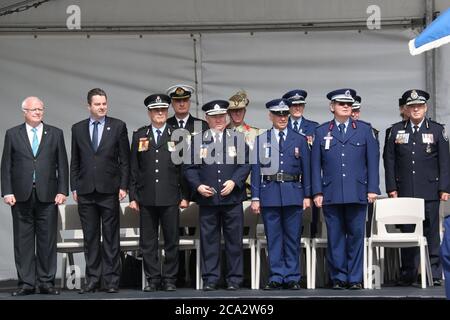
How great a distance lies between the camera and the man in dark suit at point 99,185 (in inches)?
414

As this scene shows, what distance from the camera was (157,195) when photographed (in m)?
10.5

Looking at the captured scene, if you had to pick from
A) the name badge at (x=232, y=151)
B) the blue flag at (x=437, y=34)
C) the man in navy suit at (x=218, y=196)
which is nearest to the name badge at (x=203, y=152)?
the man in navy suit at (x=218, y=196)

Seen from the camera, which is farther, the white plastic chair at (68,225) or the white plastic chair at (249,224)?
the white plastic chair at (68,225)

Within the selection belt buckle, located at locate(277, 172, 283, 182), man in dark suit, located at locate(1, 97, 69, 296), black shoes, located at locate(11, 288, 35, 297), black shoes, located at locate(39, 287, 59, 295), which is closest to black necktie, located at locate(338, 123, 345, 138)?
belt buckle, located at locate(277, 172, 283, 182)

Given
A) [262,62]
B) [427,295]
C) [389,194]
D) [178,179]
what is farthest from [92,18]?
[427,295]

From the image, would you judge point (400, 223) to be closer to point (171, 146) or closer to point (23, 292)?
point (171, 146)

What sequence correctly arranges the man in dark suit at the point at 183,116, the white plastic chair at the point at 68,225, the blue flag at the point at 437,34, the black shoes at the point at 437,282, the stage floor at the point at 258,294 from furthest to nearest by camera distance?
the white plastic chair at the point at 68,225 → the man in dark suit at the point at 183,116 → the black shoes at the point at 437,282 → the stage floor at the point at 258,294 → the blue flag at the point at 437,34

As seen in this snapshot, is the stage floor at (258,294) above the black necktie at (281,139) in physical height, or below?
below

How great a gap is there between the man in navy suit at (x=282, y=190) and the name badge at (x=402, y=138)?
106cm

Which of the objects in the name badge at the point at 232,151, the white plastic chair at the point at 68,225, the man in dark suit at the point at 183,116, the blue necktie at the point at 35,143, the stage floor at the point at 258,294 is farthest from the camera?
the white plastic chair at the point at 68,225

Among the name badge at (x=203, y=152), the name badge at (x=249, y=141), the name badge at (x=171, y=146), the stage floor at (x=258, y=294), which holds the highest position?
the name badge at (x=249, y=141)

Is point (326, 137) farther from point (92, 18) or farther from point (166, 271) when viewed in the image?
point (92, 18)

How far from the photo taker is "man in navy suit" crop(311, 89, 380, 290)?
10.5 m

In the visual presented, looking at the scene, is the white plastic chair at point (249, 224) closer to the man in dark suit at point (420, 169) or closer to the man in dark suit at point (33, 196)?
the man in dark suit at point (420, 169)
